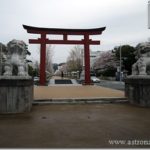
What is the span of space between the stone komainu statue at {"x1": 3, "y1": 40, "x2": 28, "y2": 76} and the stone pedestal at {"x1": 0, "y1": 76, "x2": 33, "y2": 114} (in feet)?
2.17

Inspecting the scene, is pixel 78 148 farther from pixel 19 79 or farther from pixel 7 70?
pixel 7 70

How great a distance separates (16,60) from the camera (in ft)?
26.3

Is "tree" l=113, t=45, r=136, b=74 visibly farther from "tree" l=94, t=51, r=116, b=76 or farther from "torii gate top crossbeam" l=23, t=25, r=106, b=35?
"torii gate top crossbeam" l=23, t=25, r=106, b=35

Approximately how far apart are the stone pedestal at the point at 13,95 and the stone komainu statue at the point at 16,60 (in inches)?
26.0

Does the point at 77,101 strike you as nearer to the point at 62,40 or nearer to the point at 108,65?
the point at 62,40

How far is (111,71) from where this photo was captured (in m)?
47.2

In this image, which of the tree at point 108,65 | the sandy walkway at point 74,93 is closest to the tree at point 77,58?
the tree at point 108,65

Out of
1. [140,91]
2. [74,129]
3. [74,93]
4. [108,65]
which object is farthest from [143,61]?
[108,65]

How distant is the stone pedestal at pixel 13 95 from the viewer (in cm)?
691

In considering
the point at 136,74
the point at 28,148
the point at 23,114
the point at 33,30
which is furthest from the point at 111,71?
the point at 28,148

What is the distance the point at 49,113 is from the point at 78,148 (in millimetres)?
3245

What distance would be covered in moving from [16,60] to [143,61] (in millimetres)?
4696

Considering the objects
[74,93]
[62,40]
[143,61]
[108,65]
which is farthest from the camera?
[108,65]

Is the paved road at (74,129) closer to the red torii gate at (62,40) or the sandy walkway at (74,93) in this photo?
the sandy walkway at (74,93)
